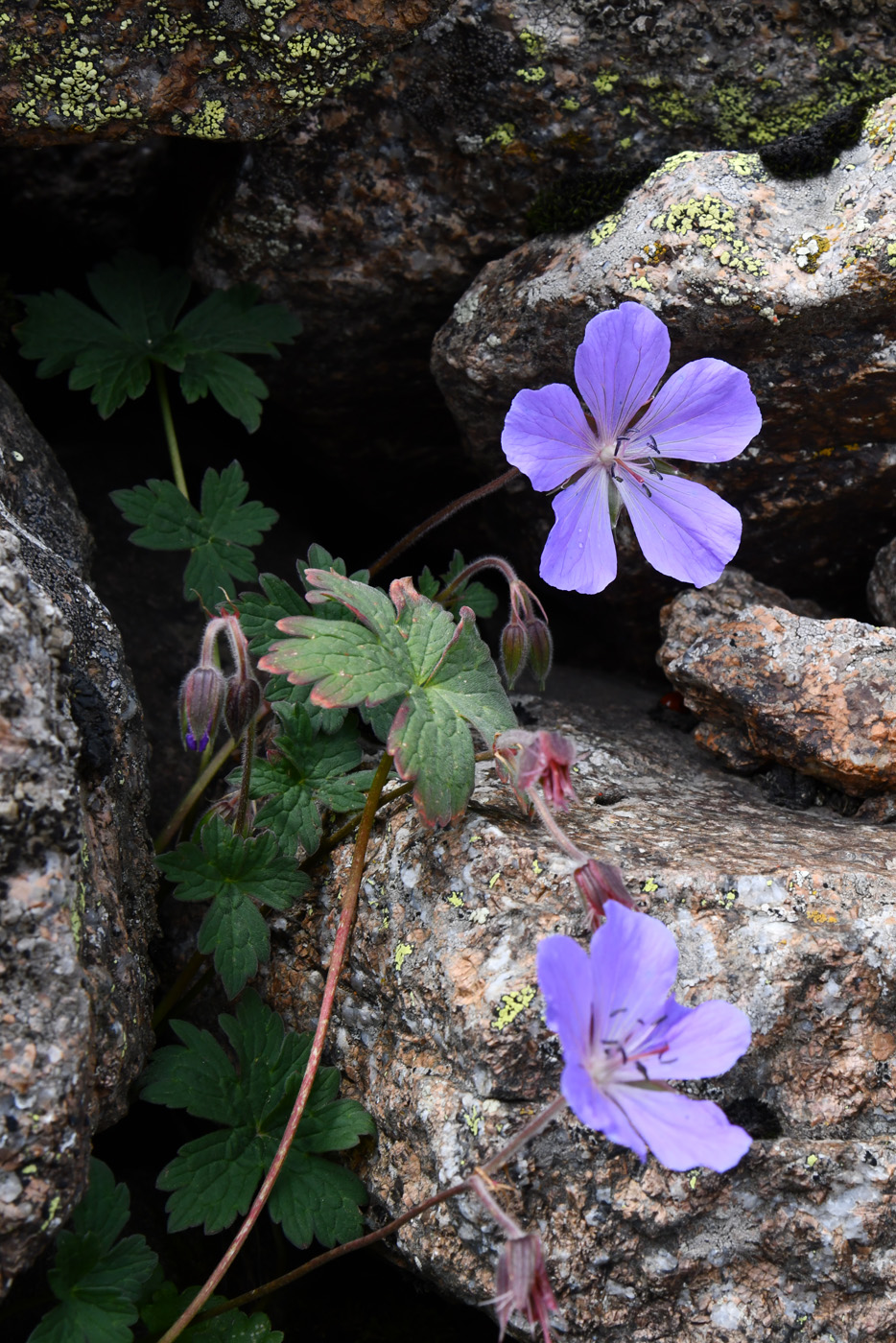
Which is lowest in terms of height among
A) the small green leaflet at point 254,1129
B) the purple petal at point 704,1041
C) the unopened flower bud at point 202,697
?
the small green leaflet at point 254,1129

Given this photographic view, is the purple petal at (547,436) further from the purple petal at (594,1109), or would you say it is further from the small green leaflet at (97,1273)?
the small green leaflet at (97,1273)

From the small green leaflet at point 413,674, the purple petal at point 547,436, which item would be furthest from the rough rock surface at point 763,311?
the small green leaflet at point 413,674

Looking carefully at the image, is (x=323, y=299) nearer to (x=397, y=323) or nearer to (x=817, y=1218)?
(x=397, y=323)

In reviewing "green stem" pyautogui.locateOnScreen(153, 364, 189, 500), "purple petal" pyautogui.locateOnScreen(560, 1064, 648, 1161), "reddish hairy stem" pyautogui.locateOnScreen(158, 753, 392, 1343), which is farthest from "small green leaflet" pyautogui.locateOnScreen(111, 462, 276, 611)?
"purple petal" pyautogui.locateOnScreen(560, 1064, 648, 1161)

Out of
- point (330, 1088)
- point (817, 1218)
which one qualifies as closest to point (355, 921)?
point (330, 1088)

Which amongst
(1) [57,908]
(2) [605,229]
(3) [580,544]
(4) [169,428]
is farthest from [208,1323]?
(2) [605,229]

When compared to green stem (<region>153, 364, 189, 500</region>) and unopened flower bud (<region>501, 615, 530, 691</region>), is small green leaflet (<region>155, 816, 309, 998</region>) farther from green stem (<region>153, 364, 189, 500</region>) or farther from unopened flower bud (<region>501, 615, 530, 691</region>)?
green stem (<region>153, 364, 189, 500</region>)
